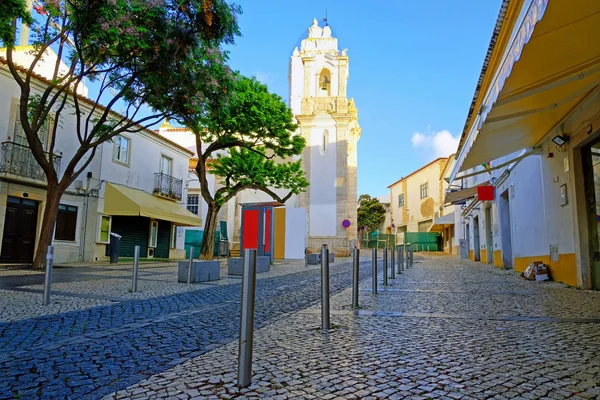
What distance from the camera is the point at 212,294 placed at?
25.3ft

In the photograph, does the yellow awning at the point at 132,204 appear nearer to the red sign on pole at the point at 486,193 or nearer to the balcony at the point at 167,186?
the balcony at the point at 167,186

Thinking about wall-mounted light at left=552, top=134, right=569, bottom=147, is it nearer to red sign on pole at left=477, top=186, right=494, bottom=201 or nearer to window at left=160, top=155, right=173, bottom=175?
red sign on pole at left=477, top=186, right=494, bottom=201

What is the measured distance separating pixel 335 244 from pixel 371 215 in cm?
2922

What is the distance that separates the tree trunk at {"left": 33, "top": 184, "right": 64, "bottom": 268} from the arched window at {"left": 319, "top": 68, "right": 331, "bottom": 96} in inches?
1159

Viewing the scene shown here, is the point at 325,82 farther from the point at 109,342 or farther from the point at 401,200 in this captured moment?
the point at 109,342

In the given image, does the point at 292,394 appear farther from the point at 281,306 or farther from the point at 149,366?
the point at 281,306

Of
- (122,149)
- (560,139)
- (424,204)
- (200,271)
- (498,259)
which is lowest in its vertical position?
(200,271)

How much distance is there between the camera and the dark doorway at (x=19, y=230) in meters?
14.9

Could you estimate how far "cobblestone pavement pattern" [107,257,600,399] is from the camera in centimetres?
254

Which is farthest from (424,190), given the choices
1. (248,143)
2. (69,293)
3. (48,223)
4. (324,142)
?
(69,293)

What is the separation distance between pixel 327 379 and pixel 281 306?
3563 millimetres

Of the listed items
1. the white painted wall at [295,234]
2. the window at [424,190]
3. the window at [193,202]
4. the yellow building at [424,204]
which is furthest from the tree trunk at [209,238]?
the window at [424,190]

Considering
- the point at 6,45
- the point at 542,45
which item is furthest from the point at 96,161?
the point at 542,45

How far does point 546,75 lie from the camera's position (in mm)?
5426
